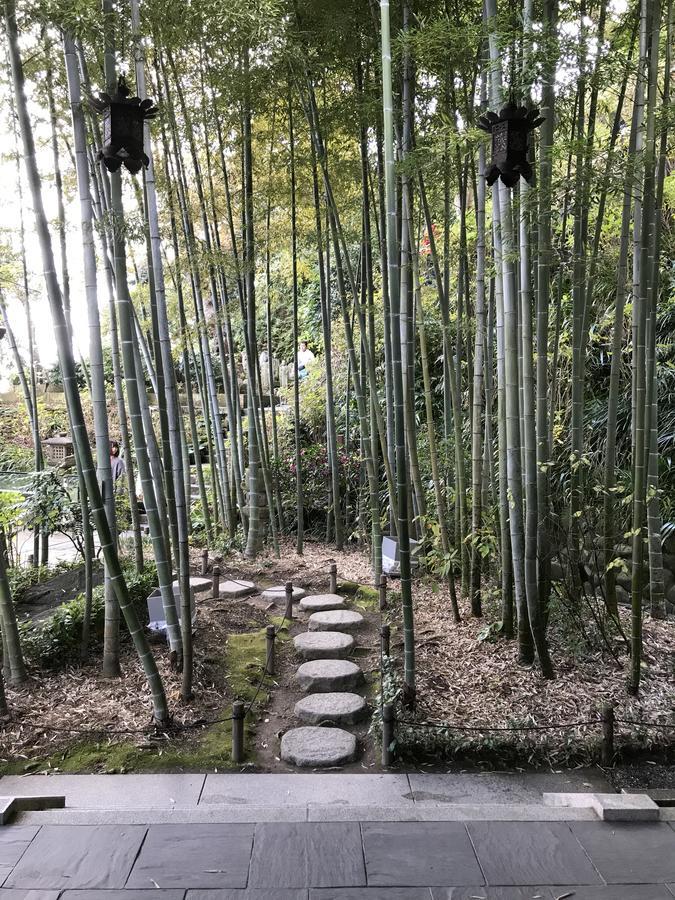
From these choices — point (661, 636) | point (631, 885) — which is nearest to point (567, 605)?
point (661, 636)

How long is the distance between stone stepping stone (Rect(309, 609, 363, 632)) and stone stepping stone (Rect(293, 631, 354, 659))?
222mm

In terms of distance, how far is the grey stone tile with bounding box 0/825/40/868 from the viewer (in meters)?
2.13

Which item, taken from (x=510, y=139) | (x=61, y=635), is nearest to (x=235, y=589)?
(x=61, y=635)

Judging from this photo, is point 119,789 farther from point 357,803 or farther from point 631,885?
point 631,885

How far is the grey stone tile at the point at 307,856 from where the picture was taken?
2049mm

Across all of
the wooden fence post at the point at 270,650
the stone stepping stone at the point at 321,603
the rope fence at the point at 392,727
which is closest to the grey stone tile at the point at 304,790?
the rope fence at the point at 392,727

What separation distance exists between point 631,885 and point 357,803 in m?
0.95

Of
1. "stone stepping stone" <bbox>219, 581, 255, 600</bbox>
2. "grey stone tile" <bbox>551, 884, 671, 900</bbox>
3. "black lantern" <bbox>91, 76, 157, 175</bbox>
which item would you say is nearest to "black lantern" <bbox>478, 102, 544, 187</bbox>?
"black lantern" <bbox>91, 76, 157, 175</bbox>

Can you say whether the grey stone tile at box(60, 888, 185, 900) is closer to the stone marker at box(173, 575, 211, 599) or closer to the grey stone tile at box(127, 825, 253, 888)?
the grey stone tile at box(127, 825, 253, 888)

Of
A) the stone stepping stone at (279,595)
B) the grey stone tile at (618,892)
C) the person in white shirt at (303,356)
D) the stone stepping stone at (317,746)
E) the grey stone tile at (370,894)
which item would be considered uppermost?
the person in white shirt at (303,356)

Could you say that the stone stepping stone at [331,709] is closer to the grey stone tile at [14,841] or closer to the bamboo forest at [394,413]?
the bamboo forest at [394,413]

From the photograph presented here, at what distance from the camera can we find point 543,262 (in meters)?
2.89

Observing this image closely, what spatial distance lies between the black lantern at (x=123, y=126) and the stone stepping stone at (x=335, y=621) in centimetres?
295

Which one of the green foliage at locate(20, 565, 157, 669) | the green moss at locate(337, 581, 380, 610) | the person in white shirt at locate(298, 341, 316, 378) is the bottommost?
the green moss at locate(337, 581, 380, 610)
